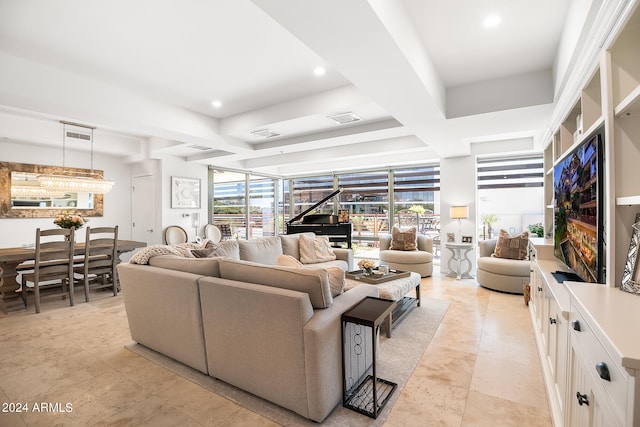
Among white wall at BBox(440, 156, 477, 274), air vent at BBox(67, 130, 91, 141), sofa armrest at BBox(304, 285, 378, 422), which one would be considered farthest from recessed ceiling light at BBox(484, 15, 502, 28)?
air vent at BBox(67, 130, 91, 141)

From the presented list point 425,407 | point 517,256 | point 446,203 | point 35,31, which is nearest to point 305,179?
point 446,203

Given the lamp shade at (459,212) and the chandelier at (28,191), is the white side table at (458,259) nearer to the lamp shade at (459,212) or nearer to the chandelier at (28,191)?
the lamp shade at (459,212)

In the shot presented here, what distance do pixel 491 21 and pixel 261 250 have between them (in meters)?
3.48

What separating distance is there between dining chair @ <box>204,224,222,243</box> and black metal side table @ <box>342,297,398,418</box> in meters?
5.34

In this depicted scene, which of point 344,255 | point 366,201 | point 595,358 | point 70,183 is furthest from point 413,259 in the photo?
point 70,183

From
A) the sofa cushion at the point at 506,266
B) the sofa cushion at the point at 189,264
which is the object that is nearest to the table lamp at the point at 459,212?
the sofa cushion at the point at 506,266

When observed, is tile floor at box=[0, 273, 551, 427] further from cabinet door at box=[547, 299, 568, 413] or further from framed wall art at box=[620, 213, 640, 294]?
framed wall art at box=[620, 213, 640, 294]

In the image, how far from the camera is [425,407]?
1938 mm

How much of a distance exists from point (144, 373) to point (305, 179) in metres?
7.01

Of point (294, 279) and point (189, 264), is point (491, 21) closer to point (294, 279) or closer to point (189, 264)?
point (294, 279)

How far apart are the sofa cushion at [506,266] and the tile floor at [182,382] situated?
3.62ft

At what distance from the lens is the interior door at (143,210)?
6.20 metres

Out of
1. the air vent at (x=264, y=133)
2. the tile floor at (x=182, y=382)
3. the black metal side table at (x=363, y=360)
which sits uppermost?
the air vent at (x=264, y=133)

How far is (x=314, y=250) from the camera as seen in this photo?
4812 mm
